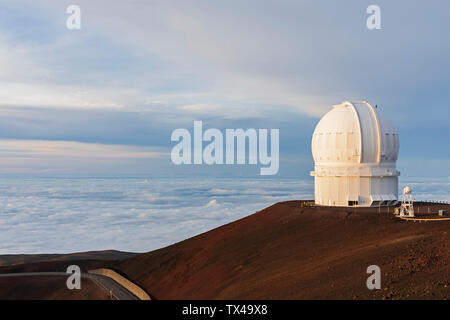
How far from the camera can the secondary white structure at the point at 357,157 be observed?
132 ft

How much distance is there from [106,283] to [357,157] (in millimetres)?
23931

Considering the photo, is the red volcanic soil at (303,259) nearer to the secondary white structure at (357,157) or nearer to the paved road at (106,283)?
the paved road at (106,283)

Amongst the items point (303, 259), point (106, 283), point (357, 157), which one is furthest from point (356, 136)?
point (106, 283)

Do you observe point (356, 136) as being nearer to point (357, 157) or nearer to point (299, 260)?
point (357, 157)

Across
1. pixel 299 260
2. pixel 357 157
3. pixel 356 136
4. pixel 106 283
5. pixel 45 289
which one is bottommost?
pixel 45 289

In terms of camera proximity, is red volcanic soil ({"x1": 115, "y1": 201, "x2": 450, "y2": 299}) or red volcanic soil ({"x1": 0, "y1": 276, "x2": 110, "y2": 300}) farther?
red volcanic soil ({"x1": 0, "y1": 276, "x2": 110, "y2": 300})

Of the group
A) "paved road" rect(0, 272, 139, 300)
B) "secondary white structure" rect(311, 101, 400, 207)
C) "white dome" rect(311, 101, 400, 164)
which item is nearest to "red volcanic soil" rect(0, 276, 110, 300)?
"paved road" rect(0, 272, 139, 300)

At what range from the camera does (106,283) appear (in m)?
40.9

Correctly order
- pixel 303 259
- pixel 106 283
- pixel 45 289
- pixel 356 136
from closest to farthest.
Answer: pixel 303 259 < pixel 356 136 < pixel 106 283 < pixel 45 289

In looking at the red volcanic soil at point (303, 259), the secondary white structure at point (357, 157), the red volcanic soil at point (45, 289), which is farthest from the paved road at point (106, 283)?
the secondary white structure at point (357, 157)

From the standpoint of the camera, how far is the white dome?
40.2 m

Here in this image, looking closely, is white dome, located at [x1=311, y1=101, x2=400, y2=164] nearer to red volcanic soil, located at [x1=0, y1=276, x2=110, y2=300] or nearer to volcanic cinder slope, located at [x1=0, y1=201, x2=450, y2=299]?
volcanic cinder slope, located at [x1=0, y1=201, x2=450, y2=299]
